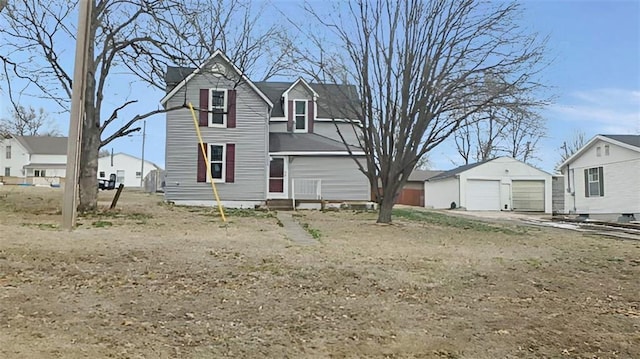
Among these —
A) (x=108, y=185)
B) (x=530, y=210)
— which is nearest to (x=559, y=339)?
(x=530, y=210)

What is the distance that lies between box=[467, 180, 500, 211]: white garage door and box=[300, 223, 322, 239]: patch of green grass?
21586mm

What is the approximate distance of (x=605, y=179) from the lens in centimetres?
2333

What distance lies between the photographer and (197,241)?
31.1 ft

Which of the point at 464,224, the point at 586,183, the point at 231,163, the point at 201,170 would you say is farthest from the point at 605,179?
the point at 201,170

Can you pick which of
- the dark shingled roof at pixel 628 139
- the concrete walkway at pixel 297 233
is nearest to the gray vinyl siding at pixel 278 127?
the concrete walkway at pixel 297 233

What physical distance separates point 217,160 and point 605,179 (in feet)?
56.2

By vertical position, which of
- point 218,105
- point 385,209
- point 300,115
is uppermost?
point 300,115

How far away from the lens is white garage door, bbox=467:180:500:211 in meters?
33.2

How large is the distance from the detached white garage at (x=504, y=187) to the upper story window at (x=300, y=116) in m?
12.7

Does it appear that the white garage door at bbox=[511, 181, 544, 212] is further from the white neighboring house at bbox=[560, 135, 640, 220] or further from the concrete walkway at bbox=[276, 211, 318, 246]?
the concrete walkway at bbox=[276, 211, 318, 246]

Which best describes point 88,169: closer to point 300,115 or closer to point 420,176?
point 300,115

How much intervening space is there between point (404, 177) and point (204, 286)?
9.29 m

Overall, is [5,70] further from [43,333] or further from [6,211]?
[43,333]

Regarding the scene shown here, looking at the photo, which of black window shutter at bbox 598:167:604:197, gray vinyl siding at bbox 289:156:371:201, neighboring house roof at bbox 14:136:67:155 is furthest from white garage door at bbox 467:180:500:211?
neighboring house roof at bbox 14:136:67:155
